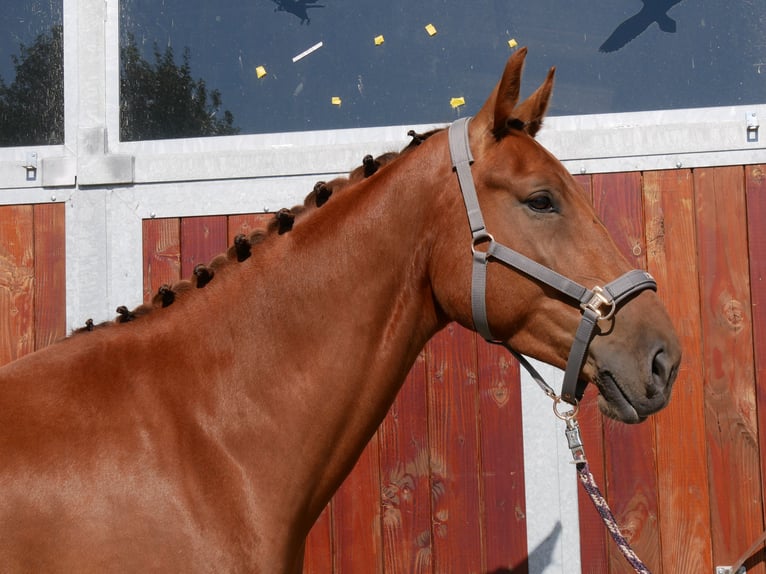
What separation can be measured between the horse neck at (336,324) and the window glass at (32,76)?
222cm

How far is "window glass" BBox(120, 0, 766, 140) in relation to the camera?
3285 millimetres

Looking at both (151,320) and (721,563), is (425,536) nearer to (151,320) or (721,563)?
(721,563)

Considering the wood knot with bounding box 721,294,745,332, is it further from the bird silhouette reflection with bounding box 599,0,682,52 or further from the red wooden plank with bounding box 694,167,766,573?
the bird silhouette reflection with bounding box 599,0,682,52

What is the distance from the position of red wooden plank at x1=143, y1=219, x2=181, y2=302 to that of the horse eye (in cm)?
202

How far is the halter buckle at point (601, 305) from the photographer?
178 centimetres

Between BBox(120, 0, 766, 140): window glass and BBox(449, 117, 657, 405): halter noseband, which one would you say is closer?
BBox(449, 117, 657, 405): halter noseband

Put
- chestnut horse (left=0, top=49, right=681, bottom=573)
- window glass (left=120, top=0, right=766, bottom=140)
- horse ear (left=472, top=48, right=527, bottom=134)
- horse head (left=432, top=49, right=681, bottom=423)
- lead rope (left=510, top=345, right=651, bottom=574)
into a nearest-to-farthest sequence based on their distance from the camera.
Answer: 1. chestnut horse (left=0, top=49, right=681, bottom=573)
2. horse head (left=432, top=49, right=681, bottom=423)
3. horse ear (left=472, top=48, right=527, bottom=134)
4. lead rope (left=510, top=345, right=651, bottom=574)
5. window glass (left=120, top=0, right=766, bottom=140)

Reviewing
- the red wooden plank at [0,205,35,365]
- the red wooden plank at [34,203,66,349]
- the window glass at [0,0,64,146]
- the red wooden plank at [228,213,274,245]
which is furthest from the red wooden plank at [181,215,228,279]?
the window glass at [0,0,64,146]

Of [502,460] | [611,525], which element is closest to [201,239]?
[502,460]

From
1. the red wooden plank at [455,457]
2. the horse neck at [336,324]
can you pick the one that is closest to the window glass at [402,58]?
the red wooden plank at [455,457]

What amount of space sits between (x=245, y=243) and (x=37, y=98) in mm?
2256

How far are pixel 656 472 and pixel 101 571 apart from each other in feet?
7.90

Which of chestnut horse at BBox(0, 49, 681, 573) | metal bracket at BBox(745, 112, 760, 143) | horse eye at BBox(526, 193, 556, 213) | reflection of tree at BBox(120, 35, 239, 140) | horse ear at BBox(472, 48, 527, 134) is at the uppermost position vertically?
reflection of tree at BBox(120, 35, 239, 140)

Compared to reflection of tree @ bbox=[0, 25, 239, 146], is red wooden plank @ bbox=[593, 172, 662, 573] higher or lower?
lower
